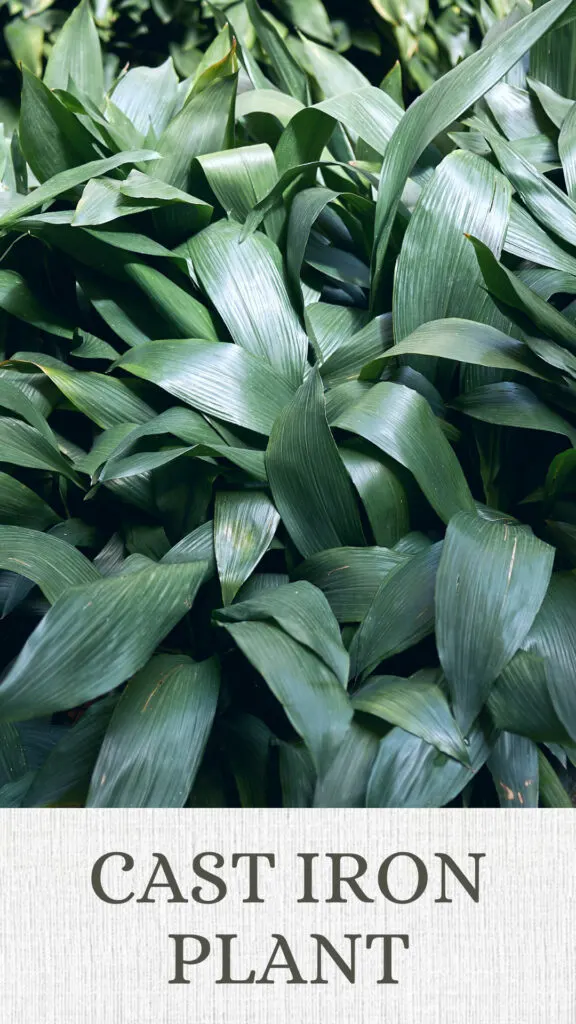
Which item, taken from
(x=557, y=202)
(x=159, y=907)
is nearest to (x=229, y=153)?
(x=557, y=202)

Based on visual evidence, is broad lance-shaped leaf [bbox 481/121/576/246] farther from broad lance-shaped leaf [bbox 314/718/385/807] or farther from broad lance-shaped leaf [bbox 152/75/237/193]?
broad lance-shaped leaf [bbox 314/718/385/807]

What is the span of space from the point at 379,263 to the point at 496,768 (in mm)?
504

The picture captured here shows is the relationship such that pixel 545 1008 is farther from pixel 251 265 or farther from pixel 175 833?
pixel 251 265

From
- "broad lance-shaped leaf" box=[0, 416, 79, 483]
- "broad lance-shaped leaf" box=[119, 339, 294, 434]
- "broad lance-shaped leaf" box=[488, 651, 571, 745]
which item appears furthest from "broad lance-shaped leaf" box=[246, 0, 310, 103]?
"broad lance-shaped leaf" box=[488, 651, 571, 745]

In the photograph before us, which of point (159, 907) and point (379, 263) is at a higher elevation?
point (379, 263)

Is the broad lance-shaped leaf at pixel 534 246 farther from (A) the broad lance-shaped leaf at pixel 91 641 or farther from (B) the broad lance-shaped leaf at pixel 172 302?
(A) the broad lance-shaped leaf at pixel 91 641

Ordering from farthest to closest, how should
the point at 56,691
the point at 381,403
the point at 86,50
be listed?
the point at 86,50, the point at 381,403, the point at 56,691

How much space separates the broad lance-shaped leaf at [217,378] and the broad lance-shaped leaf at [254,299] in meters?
0.05

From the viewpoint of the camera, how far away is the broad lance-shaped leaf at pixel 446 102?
808mm

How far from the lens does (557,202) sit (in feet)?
2.89

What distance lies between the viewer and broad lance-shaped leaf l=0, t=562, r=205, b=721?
1.77ft

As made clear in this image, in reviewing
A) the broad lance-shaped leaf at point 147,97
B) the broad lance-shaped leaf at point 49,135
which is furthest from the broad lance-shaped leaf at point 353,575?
the broad lance-shaped leaf at point 147,97

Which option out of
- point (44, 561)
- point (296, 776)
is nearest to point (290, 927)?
point (296, 776)

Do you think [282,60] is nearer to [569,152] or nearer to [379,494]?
[569,152]
